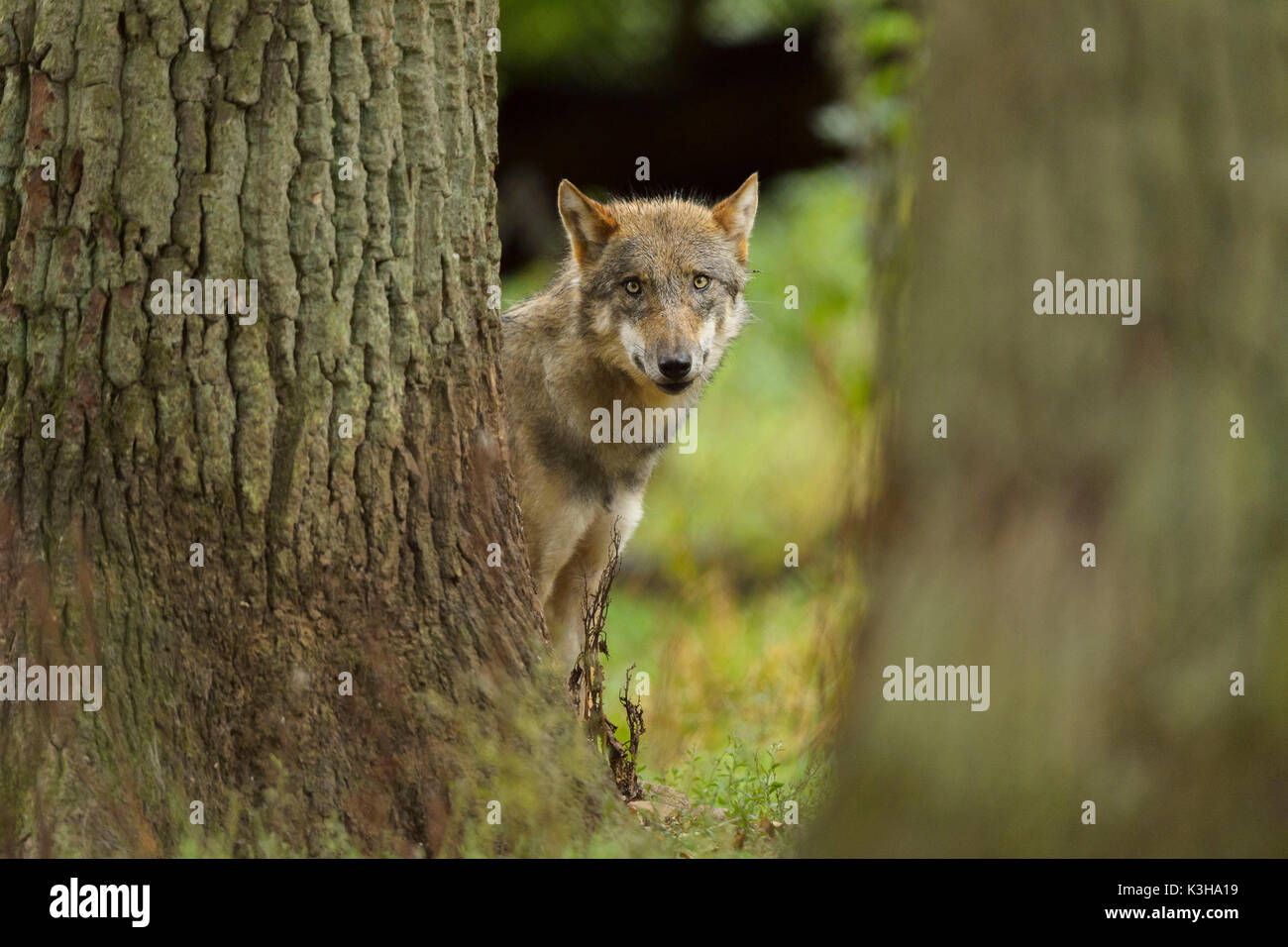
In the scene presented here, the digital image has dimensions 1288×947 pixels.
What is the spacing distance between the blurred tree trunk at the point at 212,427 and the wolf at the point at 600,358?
6.26 ft

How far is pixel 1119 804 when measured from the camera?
97.3 inches

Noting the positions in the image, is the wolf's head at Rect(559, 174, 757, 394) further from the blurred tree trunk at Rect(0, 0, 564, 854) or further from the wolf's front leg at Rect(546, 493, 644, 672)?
the blurred tree trunk at Rect(0, 0, 564, 854)

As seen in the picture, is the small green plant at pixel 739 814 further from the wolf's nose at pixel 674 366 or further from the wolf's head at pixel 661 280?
the wolf's head at pixel 661 280

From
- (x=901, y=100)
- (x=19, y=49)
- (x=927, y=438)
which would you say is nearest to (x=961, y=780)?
(x=927, y=438)

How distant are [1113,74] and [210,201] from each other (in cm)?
239

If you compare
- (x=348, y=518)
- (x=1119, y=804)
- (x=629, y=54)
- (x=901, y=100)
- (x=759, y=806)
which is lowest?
(x=759, y=806)

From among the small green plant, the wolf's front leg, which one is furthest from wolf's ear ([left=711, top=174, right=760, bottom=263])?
the small green plant

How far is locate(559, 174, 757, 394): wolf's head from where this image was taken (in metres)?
5.78

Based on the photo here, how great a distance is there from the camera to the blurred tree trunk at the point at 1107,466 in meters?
2.45

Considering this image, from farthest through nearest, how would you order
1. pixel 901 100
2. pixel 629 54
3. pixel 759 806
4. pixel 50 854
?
pixel 629 54, pixel 901 100, pixel 759 806, pixel 50 854

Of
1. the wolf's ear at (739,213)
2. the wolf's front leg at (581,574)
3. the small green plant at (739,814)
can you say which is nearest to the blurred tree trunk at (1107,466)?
the small green plant at (739,814)

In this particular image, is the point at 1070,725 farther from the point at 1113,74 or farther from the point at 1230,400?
the point at 1113,74

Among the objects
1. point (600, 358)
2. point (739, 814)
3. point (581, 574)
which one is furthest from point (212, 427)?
point (581, 574)

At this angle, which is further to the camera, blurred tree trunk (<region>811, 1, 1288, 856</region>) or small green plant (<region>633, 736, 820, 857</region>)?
small green plant (<region>633, 736, 820, 857</region>)
